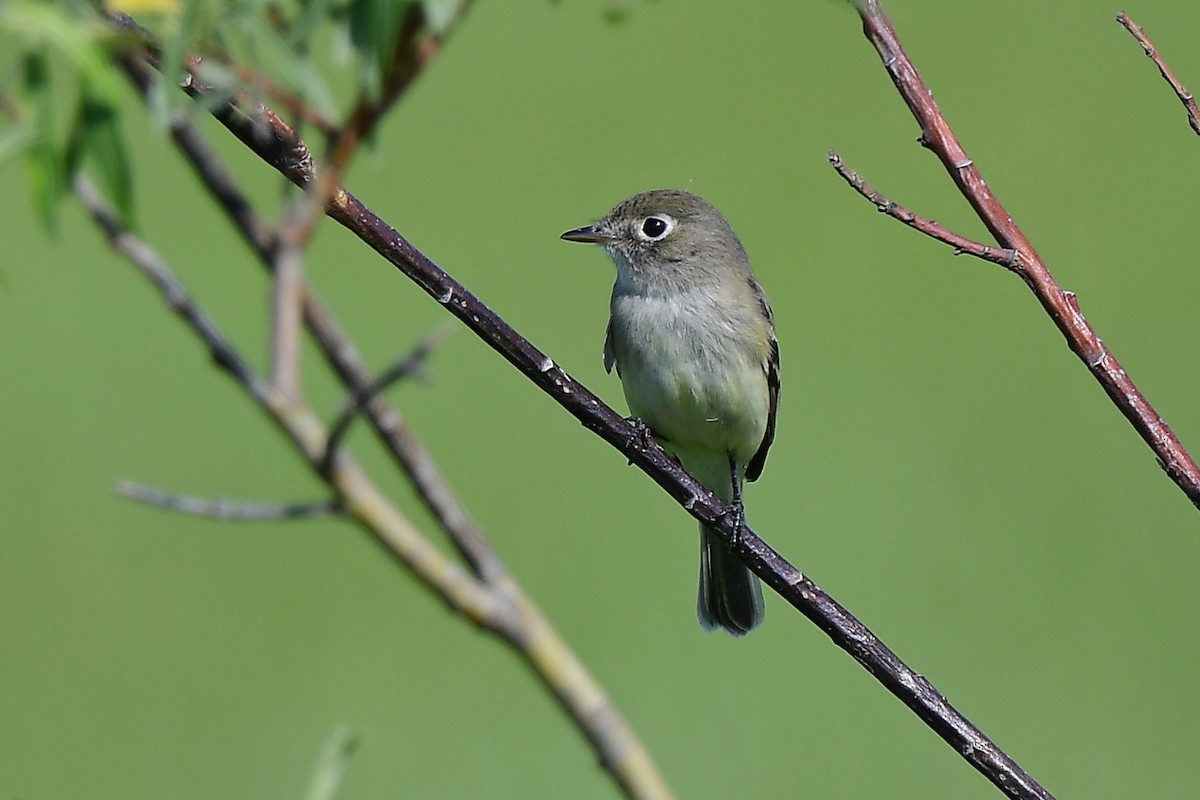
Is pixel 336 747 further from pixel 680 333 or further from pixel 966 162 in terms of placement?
pixel 680 333

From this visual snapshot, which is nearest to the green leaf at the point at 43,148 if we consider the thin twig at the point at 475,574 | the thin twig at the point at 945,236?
the thin twig at the point at 475,574

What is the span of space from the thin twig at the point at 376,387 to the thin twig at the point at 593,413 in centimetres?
12

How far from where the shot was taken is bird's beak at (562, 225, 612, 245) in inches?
159

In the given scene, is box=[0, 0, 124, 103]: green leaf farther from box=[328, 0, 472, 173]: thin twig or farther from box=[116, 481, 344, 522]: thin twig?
box=[116, 481, 344, 522]: thin twig

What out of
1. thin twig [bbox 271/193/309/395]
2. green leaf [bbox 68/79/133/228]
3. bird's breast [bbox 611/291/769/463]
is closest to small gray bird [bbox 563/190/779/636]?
bird's breast [bbox 611/291/769/463]

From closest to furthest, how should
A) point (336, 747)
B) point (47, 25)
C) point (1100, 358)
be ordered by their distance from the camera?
point (47, 25) < point (336, 747) < point (1100, 358)

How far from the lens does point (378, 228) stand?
175cm

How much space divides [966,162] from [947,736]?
71cm

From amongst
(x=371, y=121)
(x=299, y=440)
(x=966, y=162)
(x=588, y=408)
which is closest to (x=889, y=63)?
(x=966, y=162)

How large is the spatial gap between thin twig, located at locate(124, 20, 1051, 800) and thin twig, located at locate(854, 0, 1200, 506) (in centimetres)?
42

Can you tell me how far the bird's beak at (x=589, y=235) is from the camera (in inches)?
159

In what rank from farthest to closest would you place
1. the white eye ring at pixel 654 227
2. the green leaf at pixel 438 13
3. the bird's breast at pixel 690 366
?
the white eye ring at pixel 654 227 → the bird's breast at pixel 690 366 → the green leaf at pixel 438 13

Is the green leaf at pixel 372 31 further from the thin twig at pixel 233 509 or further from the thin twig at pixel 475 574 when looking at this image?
the thin twig at pixel 233 509

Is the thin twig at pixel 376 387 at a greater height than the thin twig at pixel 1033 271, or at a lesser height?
lesser
